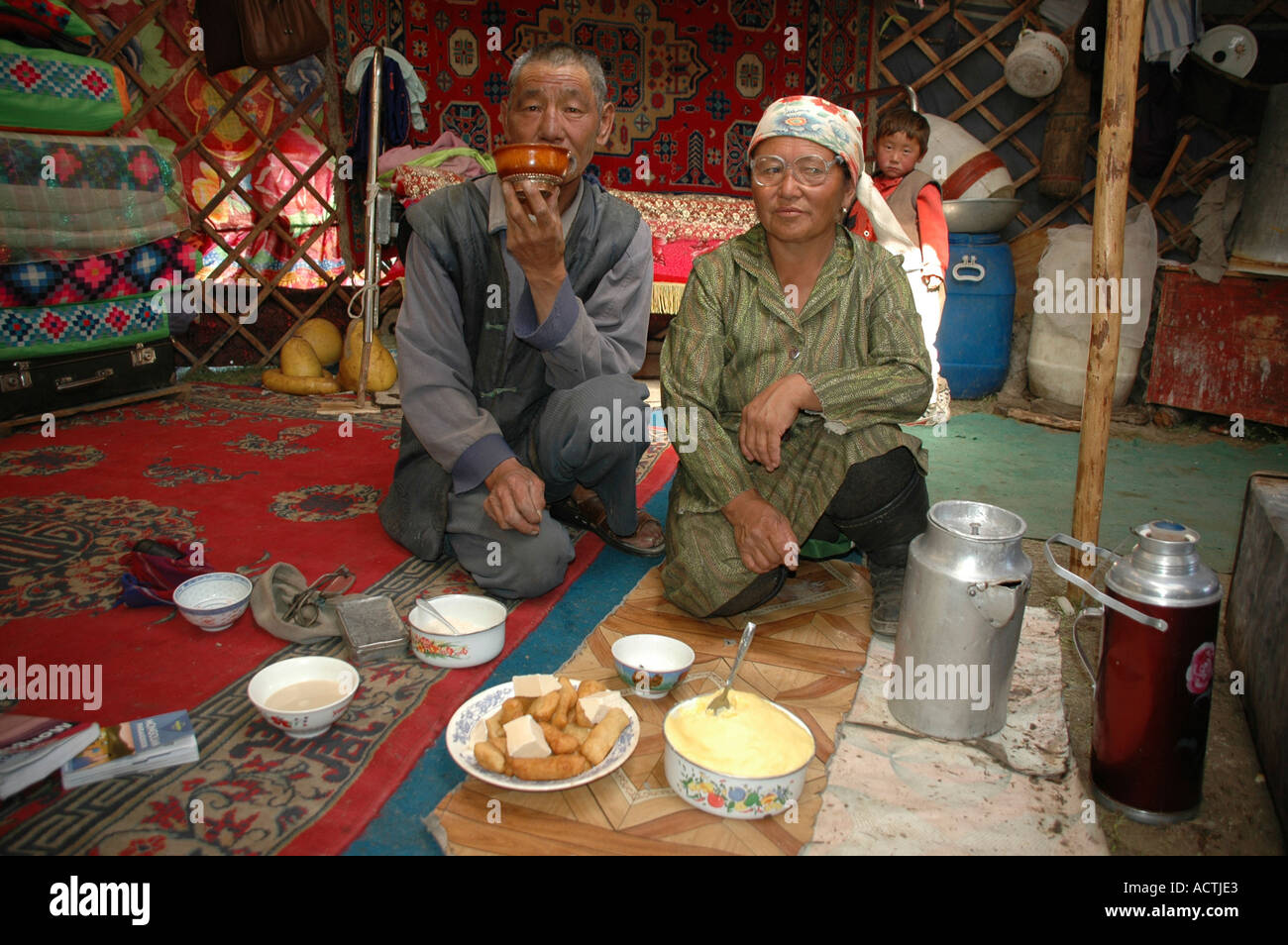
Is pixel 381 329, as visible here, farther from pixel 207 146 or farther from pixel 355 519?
pixel 355 519

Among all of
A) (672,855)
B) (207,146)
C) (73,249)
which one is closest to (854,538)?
(672,855)

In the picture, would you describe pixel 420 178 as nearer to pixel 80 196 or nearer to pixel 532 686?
pixel 80 196

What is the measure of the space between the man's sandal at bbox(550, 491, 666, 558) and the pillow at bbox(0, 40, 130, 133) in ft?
7.62

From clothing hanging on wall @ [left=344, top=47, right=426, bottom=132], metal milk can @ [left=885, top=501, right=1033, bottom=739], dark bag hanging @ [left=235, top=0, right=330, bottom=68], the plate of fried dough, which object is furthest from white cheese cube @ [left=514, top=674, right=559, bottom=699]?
dark bag hanging @ [left=235, top=0, right=330, bottom=68]

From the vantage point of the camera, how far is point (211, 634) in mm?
1592

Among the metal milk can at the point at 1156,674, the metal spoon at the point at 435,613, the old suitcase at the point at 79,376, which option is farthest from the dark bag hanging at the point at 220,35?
the metal milk can at the point at 1156,674

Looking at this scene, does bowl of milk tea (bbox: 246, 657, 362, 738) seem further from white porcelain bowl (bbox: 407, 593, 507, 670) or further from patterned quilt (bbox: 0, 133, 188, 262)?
patterned quilt (bbox: 0, 133, 188, 262)

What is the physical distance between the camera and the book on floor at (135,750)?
1.14 meters

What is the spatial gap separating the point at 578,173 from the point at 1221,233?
9.91 feet

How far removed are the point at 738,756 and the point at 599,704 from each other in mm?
214

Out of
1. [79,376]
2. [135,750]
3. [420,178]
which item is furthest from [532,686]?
[420,178]

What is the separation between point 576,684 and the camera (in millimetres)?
1351

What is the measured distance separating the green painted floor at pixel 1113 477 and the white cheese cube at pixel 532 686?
157 cm

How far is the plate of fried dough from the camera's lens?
1.12 metres
